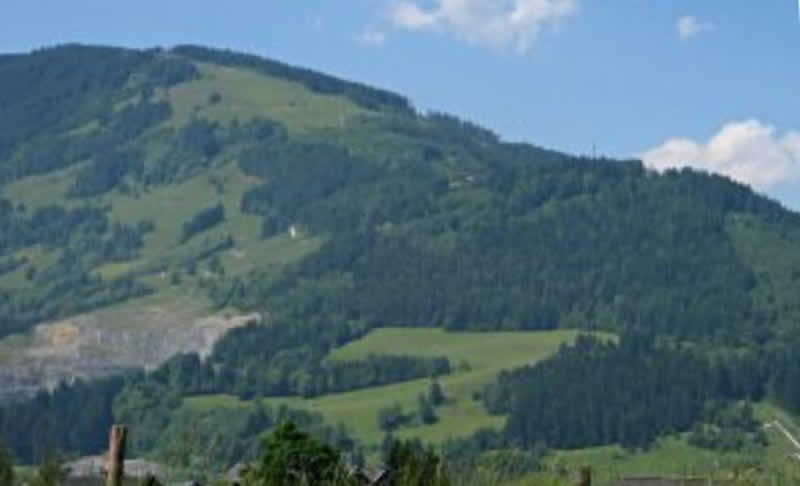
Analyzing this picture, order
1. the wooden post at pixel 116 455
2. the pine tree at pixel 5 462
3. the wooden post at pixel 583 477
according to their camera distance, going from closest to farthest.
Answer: the wooden post at pixel 116 455 < the pine tree at pixel 5 462 < the wooden post at pixel 583 477

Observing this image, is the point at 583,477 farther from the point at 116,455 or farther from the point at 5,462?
the point at 116,455

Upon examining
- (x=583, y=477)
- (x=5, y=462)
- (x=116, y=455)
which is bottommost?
(x=583, y=477)

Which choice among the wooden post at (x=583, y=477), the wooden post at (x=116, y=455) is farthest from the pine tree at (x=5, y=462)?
the wooden post at (x=116, y=455)

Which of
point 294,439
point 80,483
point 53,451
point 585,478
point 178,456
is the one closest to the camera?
point 178,456

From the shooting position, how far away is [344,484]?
1260 inches

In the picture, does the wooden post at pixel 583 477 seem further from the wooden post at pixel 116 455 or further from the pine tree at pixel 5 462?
the wooden post at pixel 116 455

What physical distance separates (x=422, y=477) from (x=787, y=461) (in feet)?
76.2

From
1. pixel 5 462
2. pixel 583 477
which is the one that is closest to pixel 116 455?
pixel 5 462

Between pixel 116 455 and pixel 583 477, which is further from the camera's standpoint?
pixel 583 477

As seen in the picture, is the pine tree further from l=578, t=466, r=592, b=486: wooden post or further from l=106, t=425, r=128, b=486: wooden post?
l=106, t=425, r=128, b=486: wooden post

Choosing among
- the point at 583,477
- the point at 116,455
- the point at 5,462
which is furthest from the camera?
the point at 583,477

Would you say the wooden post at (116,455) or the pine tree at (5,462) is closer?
the wooden post at (116,455)

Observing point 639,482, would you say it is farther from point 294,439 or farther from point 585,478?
point 585,478

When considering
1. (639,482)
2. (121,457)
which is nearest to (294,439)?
(639,482)
